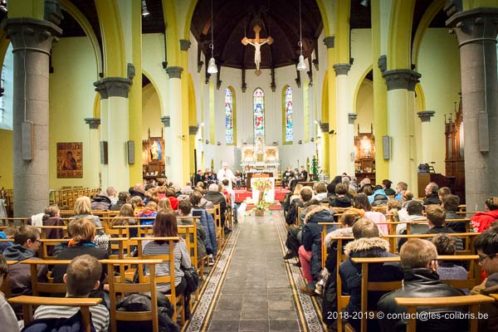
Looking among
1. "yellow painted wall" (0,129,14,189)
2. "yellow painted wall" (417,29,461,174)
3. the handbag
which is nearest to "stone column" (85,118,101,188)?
"yellow painted wall" (0,129,14,189)

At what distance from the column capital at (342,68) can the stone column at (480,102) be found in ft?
30.3

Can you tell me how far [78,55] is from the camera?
18188 mm

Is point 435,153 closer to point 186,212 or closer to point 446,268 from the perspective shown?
point 186,212

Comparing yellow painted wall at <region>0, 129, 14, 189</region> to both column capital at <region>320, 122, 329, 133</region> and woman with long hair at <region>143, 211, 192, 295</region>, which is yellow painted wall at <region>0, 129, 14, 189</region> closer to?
column capital at <region>320, 122, 329, 133</region>

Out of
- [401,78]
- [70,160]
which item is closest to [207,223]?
[401,78]

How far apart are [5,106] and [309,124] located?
17431 mm

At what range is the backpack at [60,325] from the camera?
2160mm

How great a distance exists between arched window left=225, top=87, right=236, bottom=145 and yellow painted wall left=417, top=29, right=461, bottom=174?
16.1 meters

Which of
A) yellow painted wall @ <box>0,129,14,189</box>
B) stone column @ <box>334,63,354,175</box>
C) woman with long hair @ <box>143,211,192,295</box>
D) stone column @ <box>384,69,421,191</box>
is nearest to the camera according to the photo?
woman with long hair @ <box>143,211,192,295</box>

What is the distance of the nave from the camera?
4.59 m

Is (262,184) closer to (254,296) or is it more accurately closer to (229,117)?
(254,296)

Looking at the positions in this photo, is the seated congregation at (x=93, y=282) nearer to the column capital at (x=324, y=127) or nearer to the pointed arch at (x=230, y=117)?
the column capital at (x=324, y=127)

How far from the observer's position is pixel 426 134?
17.1 meters

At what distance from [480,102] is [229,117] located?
24612 mm
